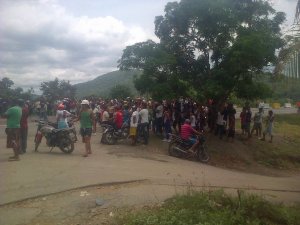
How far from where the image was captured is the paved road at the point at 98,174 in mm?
8836

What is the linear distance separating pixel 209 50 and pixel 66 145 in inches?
362

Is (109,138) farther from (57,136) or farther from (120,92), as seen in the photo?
(120,92)

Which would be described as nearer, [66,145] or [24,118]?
[24,118]

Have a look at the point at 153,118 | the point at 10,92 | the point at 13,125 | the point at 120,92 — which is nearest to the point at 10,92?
the point at 10,92

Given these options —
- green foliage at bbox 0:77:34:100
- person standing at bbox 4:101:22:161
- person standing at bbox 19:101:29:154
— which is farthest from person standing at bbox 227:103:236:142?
green foliage at bbox 0:77:34:100

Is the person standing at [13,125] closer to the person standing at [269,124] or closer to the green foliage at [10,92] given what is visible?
the person standing at [269,124]

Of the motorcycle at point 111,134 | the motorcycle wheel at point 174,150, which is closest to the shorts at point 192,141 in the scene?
the motorcycle wheel at point 174,150

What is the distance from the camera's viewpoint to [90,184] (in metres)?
8.90

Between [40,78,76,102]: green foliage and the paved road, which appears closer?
the paved road

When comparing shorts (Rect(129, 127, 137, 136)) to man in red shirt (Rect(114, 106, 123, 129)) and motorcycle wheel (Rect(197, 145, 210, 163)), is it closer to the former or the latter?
man in red shirt (Rect(114, 106, 123, 129))

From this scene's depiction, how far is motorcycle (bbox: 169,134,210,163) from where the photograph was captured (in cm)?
1496

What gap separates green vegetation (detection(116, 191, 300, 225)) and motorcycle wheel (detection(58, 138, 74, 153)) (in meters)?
6.19

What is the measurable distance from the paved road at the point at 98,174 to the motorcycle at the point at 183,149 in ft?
3.34

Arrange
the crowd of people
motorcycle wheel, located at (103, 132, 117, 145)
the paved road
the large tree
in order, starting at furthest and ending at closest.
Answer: the large tree
motorcycle wheel, located at (103, 132, 117, 145)
the crowd of people
the paved road
